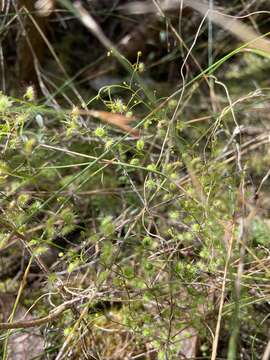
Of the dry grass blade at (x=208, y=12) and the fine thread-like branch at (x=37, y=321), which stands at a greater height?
the dry grass blade at (x=208, y=12)

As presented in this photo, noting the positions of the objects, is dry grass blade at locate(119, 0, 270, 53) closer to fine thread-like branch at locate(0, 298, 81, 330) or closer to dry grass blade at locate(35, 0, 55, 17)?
dry grass blade at locate(35, 0, 55, 17)

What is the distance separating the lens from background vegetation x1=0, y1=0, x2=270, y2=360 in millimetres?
1059

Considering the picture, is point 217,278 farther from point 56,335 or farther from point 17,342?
point 17,342

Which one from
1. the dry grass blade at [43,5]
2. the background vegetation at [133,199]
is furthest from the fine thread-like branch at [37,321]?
the dry grass blade at [43,5]

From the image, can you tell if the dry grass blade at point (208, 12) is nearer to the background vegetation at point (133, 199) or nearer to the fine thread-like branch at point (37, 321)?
the background vegetation at point (133, 199)

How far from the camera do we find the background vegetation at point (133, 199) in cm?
106

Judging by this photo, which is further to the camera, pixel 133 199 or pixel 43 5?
pixel 43 5

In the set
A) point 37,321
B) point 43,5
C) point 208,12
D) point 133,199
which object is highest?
point 208,12

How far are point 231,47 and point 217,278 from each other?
1150mm

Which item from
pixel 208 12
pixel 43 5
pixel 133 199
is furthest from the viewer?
pixel 43 5

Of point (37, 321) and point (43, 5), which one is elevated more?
point (43, 5)

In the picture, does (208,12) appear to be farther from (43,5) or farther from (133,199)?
(43,5)

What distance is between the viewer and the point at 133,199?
1.51m

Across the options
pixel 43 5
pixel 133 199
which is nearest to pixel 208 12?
pixel 133 199
